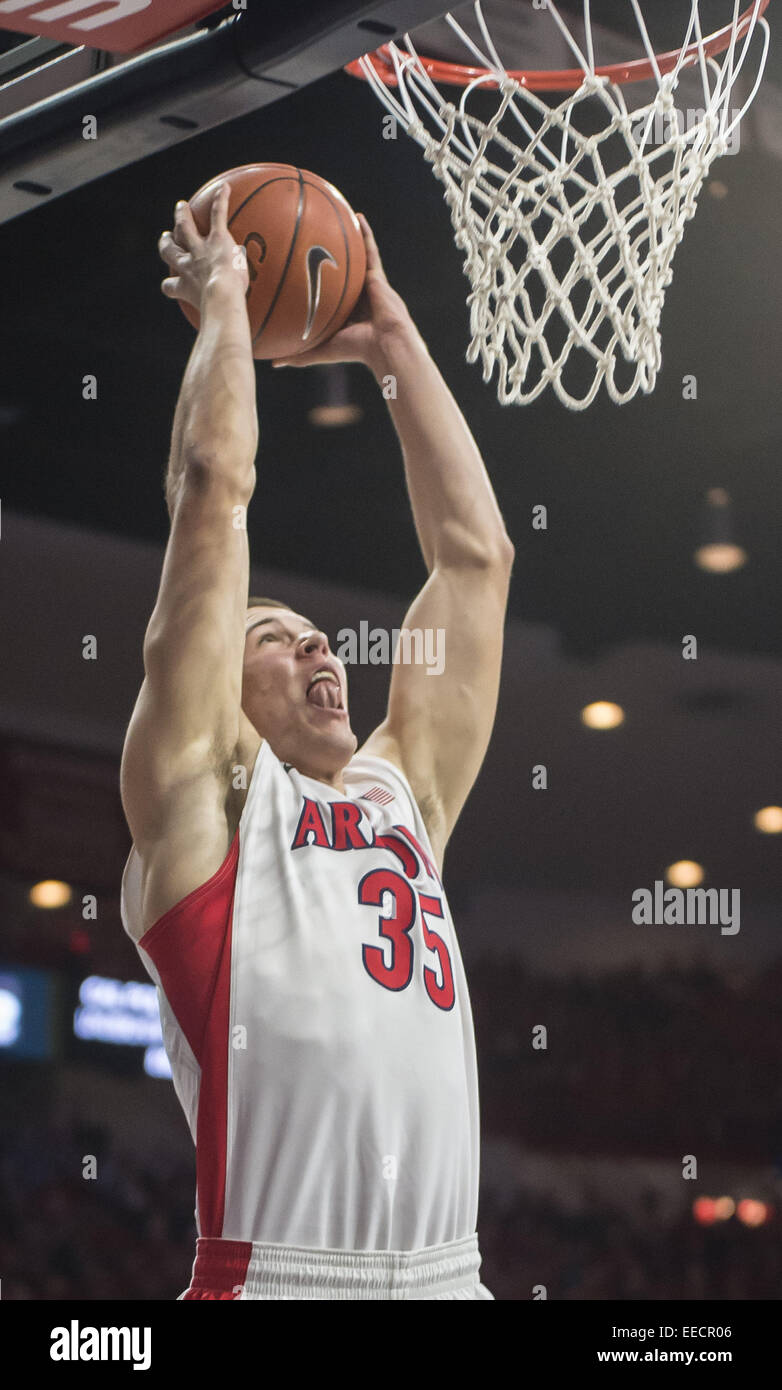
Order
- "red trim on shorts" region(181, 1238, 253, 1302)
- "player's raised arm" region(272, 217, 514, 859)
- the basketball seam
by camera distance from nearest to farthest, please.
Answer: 1. "red trim on shorts" region(181, 1238, 253, 1302)
2. the basketball seam
3. "player's raised arm" region(272, 217, 514, 859)

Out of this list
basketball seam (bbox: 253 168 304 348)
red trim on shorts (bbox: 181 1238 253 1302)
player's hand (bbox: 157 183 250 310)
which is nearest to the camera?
red trim on shorts (bbox: 181 1238 253 1302)

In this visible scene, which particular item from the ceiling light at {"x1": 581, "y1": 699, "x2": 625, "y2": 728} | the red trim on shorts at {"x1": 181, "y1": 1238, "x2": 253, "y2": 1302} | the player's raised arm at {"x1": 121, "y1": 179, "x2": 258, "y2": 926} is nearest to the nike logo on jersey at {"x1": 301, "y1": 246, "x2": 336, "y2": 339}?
the player's raised arm at {"x1": 121, "y1": 179, "x2": 258, "y2": 926}

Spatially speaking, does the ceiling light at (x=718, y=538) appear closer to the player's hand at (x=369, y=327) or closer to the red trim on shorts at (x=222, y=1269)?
the player's hand at (x=369, y=327)

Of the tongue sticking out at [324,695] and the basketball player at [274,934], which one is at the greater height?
the tongue sticking out at [324,695]

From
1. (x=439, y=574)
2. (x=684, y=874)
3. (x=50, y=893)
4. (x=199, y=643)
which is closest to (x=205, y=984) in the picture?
(x=199, y=643)

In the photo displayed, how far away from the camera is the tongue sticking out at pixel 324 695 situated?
2926 mm

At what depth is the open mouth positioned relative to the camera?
2.93 meters

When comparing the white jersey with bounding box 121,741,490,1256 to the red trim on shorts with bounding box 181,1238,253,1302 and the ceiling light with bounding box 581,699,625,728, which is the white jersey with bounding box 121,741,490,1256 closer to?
the red trim on shorts with bounding box 181,1238,253,1302

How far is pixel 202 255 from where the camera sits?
285cm

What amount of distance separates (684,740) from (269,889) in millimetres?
5657

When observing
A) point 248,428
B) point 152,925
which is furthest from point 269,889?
point 248,428

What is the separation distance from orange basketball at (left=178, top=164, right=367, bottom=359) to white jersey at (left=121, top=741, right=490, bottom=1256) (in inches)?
33.8

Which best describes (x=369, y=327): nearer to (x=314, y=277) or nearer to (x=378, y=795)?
(x=314, y=277)

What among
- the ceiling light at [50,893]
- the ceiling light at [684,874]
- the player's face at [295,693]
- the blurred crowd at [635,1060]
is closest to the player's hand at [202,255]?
the player's face at [295,693]
